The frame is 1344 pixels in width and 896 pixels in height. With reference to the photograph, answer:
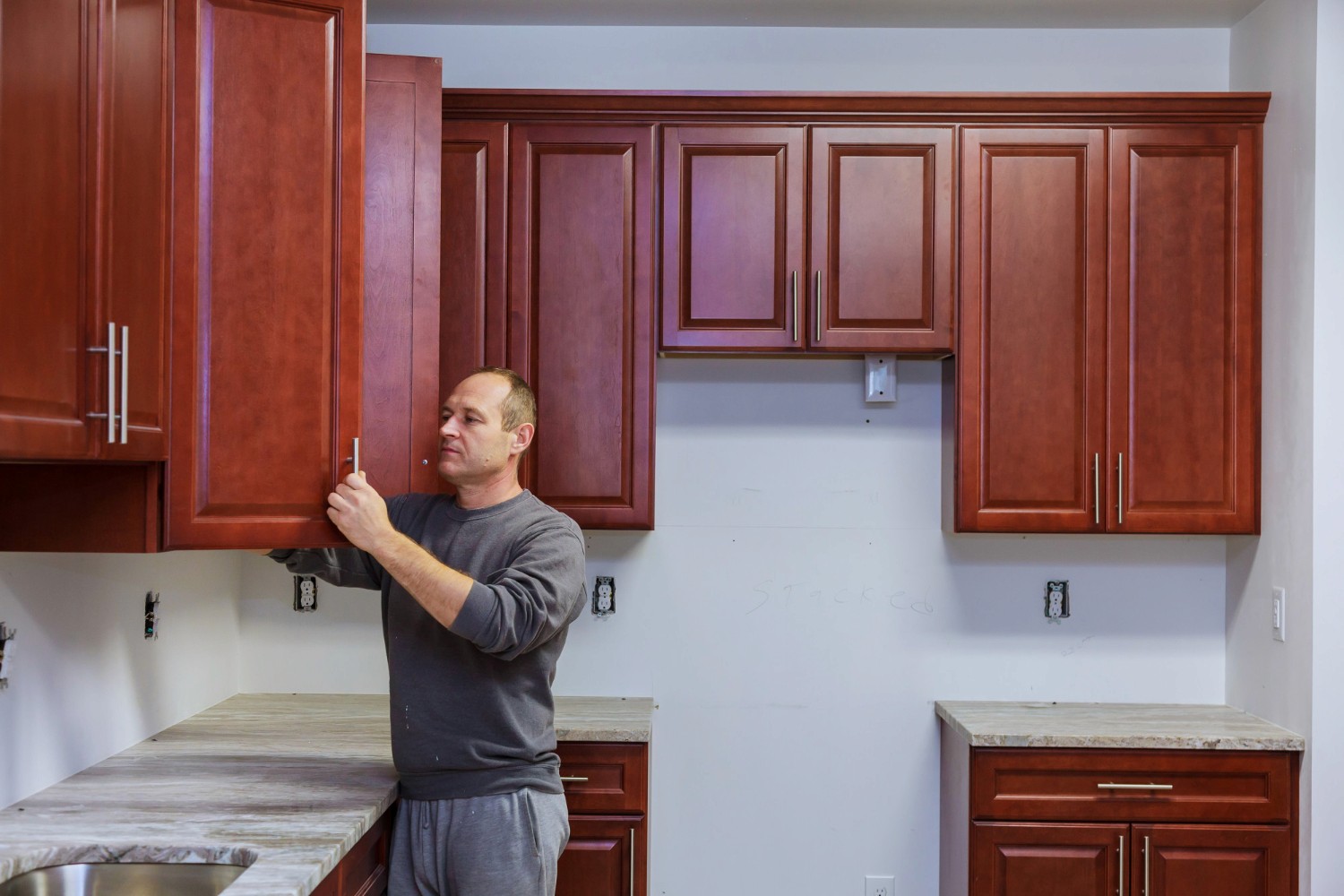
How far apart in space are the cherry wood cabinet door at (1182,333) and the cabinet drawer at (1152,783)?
1.85 ft

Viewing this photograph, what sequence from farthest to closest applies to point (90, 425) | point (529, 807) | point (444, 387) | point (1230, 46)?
point (1230, 46) < point (444, 387) < point (529, 807) < point (90, 425)

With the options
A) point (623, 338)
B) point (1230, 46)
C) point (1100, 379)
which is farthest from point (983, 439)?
point (1230, 46)

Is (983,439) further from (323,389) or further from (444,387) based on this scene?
(323,389)

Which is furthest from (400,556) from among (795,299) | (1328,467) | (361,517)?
(1328,467)

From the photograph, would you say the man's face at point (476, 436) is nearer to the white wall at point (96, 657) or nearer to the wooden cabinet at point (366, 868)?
the wooden cabinet at point (366, 868)

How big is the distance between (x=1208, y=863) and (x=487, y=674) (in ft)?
5.93

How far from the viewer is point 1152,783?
8.69 ft

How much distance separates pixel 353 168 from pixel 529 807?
120 centimetres

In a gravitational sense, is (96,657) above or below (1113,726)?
above

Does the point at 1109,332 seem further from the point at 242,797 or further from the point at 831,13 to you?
the point at 242,797

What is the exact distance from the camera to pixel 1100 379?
2805 millimetres

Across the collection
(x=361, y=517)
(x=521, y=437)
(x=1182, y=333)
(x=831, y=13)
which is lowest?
(x=361, y=517)

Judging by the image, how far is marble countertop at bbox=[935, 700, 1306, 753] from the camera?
264 cm

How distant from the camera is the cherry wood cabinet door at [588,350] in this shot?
2801 mm
